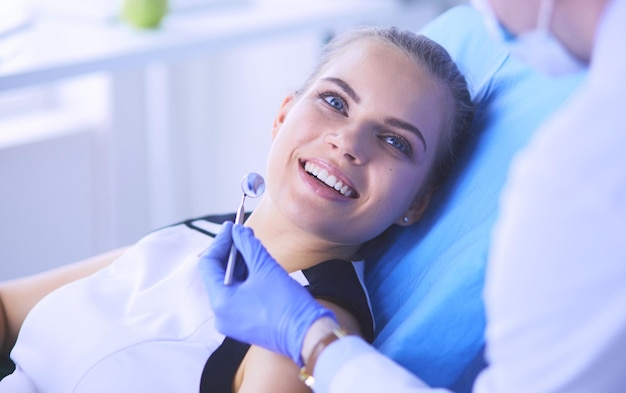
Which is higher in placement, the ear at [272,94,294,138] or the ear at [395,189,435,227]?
the ear at [272,94,294,138]

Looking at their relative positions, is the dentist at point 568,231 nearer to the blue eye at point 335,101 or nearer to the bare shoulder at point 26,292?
the blue eye at point 335,101

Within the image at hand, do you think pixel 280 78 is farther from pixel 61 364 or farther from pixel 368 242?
pixel 61 364

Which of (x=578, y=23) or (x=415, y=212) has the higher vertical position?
(x=578, y=23)

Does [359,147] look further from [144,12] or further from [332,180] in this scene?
[144,12]

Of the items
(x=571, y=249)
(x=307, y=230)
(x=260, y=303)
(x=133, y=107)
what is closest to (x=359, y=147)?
(x=307, y=230)

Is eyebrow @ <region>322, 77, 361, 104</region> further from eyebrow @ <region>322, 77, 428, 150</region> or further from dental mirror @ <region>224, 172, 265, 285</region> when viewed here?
dental mirror @ <region>224, 172, 265, 285</region>

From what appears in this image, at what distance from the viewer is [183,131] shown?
3051 millimetres

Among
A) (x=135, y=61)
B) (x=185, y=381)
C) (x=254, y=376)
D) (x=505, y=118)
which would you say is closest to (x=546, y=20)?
(x=505, y=118)

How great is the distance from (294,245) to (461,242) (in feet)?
0.85

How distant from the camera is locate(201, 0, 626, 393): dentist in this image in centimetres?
89

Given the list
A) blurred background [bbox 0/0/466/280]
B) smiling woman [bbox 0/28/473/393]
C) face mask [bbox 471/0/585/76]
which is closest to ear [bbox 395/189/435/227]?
smiling woman [bbox 0/28/473/393]

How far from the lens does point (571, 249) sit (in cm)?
90

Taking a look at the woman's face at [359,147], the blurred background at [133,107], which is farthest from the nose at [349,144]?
the blurred background at [133,107]

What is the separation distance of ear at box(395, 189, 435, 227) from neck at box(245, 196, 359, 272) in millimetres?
89
